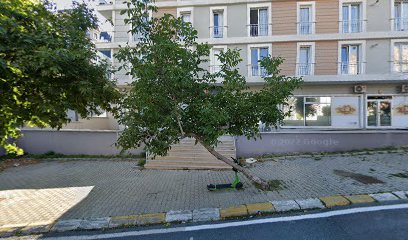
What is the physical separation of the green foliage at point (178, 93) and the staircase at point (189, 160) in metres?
3.92

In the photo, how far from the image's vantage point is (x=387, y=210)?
468 centimetres

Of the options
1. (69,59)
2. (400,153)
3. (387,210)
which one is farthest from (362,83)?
(69,59)

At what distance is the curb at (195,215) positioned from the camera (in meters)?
4.83

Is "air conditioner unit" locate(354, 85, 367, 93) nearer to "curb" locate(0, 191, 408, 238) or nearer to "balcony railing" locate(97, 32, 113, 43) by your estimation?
"curb" locate(0, 191, 408, 238)

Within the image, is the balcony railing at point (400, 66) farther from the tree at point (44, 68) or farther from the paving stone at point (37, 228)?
the paving stone at point (37, 228)

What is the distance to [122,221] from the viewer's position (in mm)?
4957

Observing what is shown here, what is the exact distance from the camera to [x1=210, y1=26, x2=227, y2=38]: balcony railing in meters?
17.1

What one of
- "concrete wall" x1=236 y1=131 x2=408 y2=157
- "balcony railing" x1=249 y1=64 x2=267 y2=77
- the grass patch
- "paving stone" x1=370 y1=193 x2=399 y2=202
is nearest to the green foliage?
"paving stone" x1=370 y1=193 x2=399 y2=202

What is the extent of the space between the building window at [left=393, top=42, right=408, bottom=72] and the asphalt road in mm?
15172

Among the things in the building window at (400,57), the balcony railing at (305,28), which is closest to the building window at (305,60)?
the balcony railing at (305,28)

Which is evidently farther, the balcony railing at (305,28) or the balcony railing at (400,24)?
the balcony railing at (305,28)

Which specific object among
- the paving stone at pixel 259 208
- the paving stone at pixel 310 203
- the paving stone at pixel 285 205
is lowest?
the paving stone at pixel 259 208

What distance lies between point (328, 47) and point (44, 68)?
17.0 m

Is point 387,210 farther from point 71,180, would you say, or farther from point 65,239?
point 71,180
